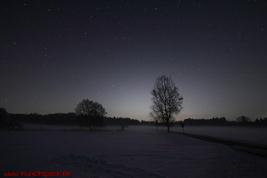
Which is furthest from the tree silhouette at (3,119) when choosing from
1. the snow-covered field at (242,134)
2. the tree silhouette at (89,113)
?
the snow-covered field at (242,134)

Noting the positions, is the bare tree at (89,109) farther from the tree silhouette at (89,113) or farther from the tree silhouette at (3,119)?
the tree silhouette at (3,119)

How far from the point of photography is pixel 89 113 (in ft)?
233

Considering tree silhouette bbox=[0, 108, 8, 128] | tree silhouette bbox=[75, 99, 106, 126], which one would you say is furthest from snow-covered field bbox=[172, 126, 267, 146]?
tree silhouette bbox=[0, 108, 8, 128]

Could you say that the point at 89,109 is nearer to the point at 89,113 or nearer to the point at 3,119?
the point at 89,113

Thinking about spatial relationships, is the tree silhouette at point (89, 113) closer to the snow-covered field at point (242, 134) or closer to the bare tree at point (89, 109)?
the bare tree at point (89, 109)

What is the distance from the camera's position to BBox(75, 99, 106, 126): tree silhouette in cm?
6996

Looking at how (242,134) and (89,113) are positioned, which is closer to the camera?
(242,134)

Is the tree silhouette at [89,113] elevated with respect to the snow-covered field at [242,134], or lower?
elevated

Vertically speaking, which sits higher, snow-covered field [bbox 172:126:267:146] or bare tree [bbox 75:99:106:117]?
bare tree [bbox 75:99:106:117]

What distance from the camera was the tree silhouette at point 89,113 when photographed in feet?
230

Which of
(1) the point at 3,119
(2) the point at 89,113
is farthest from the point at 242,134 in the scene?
(1) the point at 3,119

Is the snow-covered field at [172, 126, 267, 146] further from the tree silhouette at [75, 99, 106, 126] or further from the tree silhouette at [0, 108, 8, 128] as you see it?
the tree silhouette at [0, 108, 8, 128]

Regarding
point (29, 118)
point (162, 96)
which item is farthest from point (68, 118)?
point (162, 96)

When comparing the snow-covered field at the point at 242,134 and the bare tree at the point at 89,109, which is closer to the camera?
the snow-covered field at the point at 242,134
